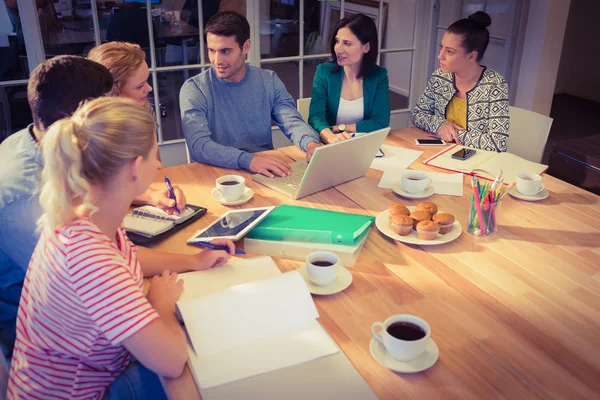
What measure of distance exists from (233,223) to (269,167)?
1.49 feet

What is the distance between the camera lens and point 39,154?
1.38 meters

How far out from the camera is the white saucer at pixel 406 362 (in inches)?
39.3

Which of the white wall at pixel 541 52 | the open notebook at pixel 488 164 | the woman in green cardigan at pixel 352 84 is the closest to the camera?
the open notebook at pixel 488 164

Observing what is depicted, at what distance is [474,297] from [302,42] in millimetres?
2575

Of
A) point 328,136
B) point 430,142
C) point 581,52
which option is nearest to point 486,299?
point 430,142

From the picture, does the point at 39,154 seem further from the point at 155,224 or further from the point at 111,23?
the point at 111,23

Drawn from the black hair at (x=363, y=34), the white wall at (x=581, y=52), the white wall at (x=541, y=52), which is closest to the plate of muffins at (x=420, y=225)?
the black hair at (x=363, y=34)

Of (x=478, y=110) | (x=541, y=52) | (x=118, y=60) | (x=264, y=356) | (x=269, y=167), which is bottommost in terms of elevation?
(x=264, y=356)

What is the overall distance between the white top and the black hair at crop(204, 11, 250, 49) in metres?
0.64

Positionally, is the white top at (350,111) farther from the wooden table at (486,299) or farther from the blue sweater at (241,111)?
the wooden table at (486,299)

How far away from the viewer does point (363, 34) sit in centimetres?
256

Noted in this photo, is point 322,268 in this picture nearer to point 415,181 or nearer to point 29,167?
point 415,181

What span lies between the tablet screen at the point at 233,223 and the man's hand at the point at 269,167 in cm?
36

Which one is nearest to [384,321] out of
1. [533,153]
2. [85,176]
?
[85,176]
